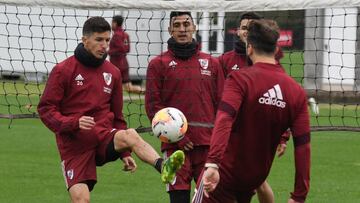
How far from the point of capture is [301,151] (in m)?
7.61

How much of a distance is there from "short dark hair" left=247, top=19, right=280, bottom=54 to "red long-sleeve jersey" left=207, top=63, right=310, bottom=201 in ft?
0.42

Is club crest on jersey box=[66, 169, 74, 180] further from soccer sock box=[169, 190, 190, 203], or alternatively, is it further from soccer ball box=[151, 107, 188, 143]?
soccer sock box=[169, 190, 190, 203]

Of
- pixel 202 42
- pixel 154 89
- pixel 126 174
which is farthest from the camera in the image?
pixel 202 42

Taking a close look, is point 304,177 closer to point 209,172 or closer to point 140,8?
point 209,172

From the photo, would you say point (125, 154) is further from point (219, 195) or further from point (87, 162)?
point (219, 195)

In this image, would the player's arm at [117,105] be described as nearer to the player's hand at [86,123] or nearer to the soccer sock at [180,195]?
the player's hand at [86,123]

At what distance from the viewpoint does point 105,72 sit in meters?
9.84

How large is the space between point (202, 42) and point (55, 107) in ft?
42.0

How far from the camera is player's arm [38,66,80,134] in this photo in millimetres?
9359

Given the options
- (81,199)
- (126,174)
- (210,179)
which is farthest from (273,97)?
(126,174)

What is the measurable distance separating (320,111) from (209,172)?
1570cm

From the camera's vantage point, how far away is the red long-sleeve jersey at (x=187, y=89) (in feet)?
33.5

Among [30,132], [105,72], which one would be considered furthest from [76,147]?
[30,132]

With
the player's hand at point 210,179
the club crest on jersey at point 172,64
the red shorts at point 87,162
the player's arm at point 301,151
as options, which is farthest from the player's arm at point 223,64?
the player's hand at point 210,179
